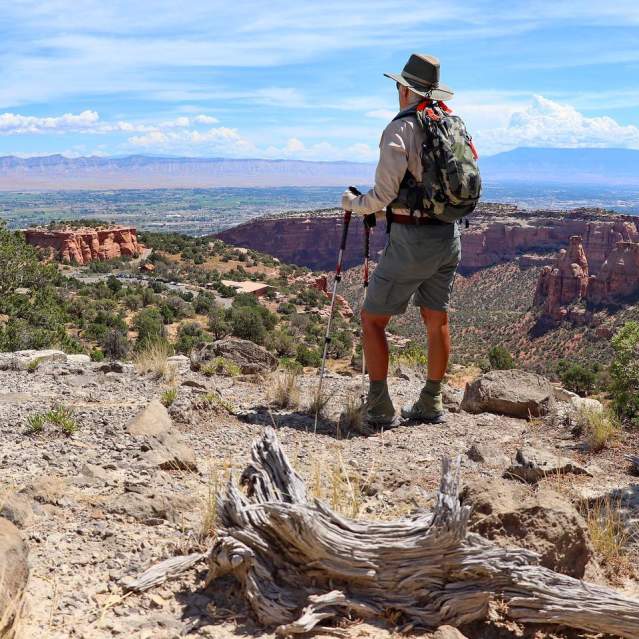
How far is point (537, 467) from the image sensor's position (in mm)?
4246

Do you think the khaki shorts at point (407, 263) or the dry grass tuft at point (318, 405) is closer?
the khaki shorts at point (407, 263)


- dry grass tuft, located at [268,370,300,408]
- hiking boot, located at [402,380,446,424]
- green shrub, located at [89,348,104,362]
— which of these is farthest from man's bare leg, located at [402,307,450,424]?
green shrub, located at [89,348,104,362]

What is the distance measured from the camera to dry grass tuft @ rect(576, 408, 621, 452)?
16.7ft

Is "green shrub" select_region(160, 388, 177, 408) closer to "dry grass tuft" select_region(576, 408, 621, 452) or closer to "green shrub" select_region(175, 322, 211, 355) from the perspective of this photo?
"dry grass tuft" select_region(576, 408, 621, 452)

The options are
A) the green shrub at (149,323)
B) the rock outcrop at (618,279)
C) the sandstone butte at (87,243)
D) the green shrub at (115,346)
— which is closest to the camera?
the green shrub at (115,346)

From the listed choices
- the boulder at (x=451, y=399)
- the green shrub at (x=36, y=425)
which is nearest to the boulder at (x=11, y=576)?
the green shrub at (x=36, y=425)

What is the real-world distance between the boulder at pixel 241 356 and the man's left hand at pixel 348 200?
3.33 metres

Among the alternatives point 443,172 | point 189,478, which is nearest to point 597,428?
point 443,172

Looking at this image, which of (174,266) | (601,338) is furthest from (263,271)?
(601,338)

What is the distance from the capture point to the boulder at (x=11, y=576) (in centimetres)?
222

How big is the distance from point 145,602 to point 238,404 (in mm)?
3427

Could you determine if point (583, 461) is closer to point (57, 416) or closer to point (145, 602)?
point (145, 602)

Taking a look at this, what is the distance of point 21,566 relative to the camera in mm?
2480

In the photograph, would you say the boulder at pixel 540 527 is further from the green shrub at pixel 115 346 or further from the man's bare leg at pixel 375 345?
the green shrub at pixel 115 346
